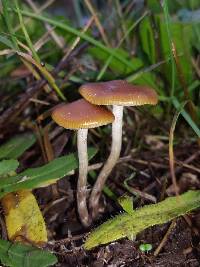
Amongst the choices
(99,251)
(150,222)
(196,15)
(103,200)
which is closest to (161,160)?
(103,200)

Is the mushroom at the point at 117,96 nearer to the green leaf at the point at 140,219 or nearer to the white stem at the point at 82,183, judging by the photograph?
the white stem at the point at 82,183

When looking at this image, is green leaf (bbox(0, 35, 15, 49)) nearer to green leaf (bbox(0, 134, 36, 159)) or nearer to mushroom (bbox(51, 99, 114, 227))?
mushroom (bbox(51, 99, 114, 227))

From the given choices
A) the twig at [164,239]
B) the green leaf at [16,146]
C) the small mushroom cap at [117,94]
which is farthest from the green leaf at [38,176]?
the twig at [164,239]

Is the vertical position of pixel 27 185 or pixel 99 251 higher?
pixel 27 185

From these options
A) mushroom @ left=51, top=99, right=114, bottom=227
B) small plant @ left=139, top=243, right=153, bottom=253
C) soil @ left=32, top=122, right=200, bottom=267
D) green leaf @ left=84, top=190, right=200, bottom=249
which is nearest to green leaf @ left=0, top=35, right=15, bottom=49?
mushroom @ left=51, top=99, right=114, bottom=227

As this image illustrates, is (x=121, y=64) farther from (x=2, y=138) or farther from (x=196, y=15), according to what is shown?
(x=2, y=138)

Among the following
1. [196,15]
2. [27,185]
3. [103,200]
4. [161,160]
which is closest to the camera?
[27,185]

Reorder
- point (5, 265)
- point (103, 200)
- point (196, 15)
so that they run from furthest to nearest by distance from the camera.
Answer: point (196, 15), point (103, 200), point (5, 265)

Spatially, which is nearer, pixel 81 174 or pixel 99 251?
pixel 99 251

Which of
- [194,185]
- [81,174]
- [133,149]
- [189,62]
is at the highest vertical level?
[189,62]
